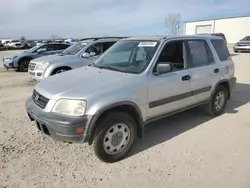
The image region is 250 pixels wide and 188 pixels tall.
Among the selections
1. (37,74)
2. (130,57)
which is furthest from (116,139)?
(37,74)

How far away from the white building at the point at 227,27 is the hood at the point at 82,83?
1745 inches

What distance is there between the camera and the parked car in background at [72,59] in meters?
8.12

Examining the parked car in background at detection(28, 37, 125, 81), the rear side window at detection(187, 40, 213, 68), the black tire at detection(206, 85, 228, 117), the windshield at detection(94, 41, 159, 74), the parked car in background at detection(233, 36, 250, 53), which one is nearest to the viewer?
the windshield at detection(94, 41, 159, 74)

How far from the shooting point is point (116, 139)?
3617mm

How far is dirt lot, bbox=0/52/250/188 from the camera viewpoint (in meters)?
3.16

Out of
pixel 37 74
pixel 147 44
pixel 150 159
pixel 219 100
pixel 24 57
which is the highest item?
pixel 147 44

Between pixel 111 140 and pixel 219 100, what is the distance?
305 centimetres

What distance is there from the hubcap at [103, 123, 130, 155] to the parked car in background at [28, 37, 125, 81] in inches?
194

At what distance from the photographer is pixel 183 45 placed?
15.3 ft

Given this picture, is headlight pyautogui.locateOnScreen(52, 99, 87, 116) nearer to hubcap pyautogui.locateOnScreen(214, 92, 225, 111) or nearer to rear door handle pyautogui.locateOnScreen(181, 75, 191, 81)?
rear door handle pyautogui.locateOnScreen(181, 75, 191, 81)

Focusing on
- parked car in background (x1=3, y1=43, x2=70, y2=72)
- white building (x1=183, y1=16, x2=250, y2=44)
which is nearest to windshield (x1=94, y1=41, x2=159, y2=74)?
parked car in background (x1=3, y1=43, x2=70, y2=72)

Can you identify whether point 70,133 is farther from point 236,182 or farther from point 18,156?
point 236,182

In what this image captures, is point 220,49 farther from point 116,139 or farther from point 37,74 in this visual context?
point 37,74

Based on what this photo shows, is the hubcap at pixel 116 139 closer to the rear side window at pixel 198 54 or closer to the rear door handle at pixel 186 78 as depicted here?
the rear door handle at pixel 186 78
